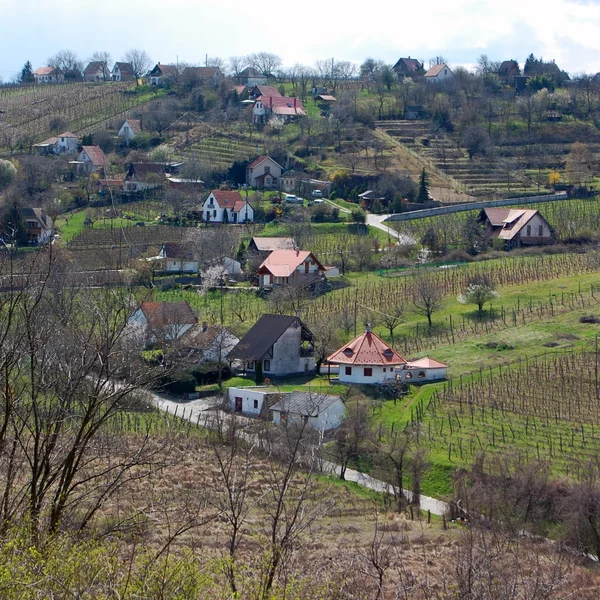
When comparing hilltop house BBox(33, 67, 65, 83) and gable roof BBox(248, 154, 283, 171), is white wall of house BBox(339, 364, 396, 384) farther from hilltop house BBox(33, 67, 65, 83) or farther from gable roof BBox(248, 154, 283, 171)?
hilltop house BBox(33, 67, 65, 83)

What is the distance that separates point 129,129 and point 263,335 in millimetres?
43334

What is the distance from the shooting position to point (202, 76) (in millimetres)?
90000

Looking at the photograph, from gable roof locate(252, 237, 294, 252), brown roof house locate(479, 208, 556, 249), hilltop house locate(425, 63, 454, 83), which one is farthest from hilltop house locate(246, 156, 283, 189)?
hilltop house locate(425, 63, 454, 83)

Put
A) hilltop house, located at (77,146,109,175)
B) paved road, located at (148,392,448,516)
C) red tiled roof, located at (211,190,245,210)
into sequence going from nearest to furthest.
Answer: paved road, located at (148,392,448,516), red tiled roof, located at (211,190,245,210), hilltop house, located at (77,146,109,175)

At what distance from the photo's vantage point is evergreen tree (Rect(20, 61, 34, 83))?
345ft

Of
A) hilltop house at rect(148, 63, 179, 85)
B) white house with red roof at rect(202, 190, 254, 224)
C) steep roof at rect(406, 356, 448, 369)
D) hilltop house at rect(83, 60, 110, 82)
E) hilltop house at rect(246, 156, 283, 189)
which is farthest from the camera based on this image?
hilltop house at rect(83, 60, 110, 82)

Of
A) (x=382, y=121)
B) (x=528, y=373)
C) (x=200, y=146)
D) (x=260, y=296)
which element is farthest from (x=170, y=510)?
(x=382, y=121)

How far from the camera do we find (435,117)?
76500mm

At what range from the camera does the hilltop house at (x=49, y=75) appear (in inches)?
4058

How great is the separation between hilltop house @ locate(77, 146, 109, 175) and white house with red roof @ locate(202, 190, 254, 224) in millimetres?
13079

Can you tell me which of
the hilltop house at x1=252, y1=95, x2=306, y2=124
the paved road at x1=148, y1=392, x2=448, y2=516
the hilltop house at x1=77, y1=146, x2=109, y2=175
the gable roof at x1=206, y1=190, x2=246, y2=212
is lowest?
the paved road at x1=148, y1=392, x2=448, y2=516

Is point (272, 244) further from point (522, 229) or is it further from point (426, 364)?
point (426, 364)

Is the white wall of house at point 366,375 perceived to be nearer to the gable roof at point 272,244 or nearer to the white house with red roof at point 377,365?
the white house with red roof at point 377,365

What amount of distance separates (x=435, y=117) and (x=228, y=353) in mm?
44157
